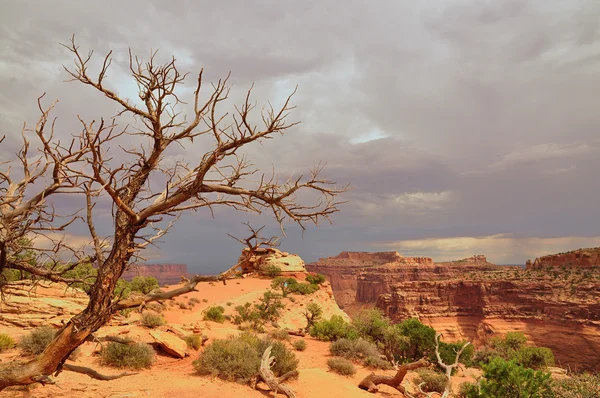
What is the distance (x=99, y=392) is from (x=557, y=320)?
6621 centimetres

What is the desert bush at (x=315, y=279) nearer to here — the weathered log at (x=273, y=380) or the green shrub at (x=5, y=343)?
the weathered log at (x=273, y=380)

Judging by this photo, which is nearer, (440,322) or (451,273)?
(440,322)

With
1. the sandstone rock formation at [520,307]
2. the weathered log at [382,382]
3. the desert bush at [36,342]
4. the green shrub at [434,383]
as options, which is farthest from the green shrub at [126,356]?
the sandstone rock formation at [520,307]

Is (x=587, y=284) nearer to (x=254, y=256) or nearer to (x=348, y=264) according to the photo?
(x=254, y=256)

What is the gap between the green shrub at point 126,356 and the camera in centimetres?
1198

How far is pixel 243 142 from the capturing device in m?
5.54

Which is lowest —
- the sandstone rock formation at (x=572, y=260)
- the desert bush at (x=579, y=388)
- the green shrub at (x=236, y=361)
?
the desert bush at (x=579, y=388)

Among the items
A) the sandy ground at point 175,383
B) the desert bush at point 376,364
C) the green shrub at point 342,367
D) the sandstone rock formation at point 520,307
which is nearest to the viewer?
the sandy ground at point 175,383

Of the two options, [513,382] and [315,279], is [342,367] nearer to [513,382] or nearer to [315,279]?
[513,382]

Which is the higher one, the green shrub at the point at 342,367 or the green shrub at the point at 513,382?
the green shrub at the point at 513,382

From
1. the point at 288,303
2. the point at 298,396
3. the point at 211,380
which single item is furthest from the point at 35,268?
the point at 288,303

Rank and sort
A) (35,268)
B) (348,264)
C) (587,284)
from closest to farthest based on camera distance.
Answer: (35,268) → (587,284) → (348,264)

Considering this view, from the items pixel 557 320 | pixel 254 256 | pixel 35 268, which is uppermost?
pixel 254 256

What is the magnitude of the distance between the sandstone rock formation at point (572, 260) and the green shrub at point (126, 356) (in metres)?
77.3
